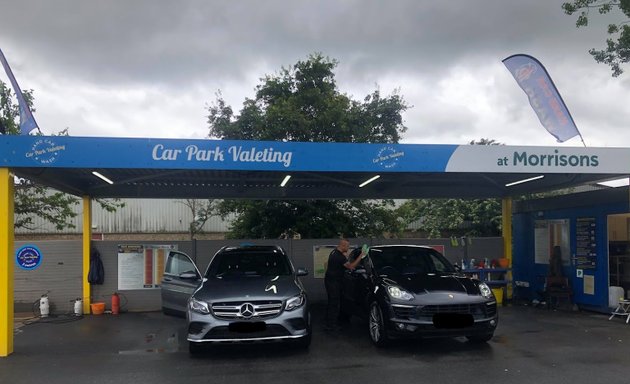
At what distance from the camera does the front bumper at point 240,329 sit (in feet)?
23.9

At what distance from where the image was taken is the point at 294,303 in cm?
754

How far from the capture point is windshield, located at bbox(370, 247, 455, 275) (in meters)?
8.92

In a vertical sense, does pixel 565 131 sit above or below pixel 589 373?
above

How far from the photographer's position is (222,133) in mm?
17219

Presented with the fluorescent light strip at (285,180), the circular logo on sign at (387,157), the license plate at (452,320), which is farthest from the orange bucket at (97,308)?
the license plate at (452,320)

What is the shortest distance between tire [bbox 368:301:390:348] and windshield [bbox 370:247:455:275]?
73 centimetres

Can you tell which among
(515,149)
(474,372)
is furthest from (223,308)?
(515,149)

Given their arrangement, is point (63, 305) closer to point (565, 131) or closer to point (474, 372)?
point (474, 372)

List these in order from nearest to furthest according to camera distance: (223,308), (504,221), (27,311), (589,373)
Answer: (589,373) < (223,308) < (27,311) < (504,221)

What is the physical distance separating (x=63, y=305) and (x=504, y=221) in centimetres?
1143

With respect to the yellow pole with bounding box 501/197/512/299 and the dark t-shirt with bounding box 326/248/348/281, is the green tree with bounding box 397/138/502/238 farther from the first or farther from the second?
the dark t-shirt with bounding box 326/248/348/281

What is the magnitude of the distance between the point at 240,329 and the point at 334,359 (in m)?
1.41

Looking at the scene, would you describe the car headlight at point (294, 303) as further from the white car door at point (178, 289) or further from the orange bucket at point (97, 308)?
the orange bucket at point (97, 308)

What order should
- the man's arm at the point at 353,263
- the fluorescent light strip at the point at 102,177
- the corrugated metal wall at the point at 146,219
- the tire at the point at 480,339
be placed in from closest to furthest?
1. the tire at the point at 480,339
2. the man's arm at the point at 353,263
3. the fluorescent light strip at the point at 102,177
4. the corrugated metal wall at the point at 146,219
